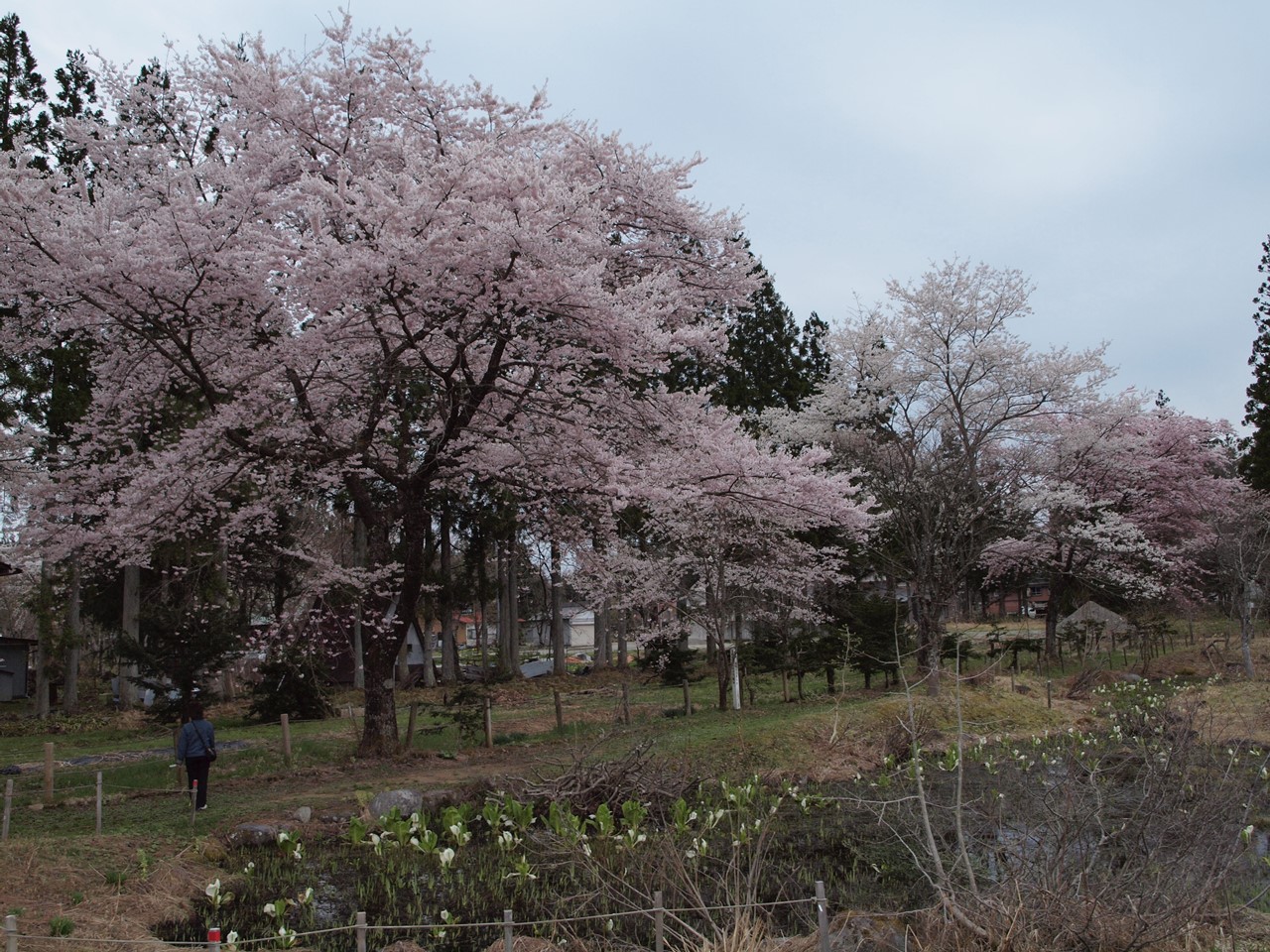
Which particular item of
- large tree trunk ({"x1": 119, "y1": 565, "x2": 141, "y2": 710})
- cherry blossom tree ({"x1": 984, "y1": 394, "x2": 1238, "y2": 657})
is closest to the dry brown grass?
large tree trunk ({"x1": 119, "y1": 565, "x2": 141, "y2": 710})

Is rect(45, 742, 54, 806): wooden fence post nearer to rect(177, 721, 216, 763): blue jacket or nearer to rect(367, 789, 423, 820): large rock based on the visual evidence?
rect(177, 721, 216, 763): blue jacket

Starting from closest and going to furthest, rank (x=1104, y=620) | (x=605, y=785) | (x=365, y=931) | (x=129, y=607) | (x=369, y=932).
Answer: (x=365, y=931), (x=369, y=932), (x=605, y=785), (x=129, y=607), (x=1104, y=620)

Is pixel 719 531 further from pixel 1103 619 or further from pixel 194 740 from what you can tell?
pixel 1103 619

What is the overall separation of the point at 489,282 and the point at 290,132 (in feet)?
A: 15.4

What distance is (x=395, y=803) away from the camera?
32.4ft

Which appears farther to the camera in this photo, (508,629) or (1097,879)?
(508,629)

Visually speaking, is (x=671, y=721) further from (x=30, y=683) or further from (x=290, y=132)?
(x=30, y=683)

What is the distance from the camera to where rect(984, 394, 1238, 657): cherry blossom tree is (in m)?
24.3

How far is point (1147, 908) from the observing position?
5.13 m

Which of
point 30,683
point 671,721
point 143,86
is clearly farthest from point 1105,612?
point 30,683

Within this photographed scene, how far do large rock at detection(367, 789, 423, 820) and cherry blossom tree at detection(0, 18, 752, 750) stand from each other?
379 centimetres

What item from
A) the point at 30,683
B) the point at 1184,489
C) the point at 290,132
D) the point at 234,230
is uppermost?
the point at 290,132

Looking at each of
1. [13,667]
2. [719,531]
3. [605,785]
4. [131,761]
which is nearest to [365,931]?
[605,785]

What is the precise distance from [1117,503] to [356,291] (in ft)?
73.3
